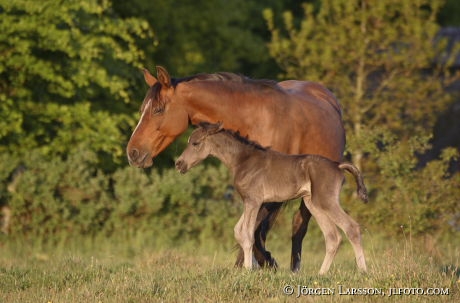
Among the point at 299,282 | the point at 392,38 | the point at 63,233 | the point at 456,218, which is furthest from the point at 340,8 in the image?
the point at 299,282

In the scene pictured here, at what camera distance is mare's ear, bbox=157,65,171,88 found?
10070mm

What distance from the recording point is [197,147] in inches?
384

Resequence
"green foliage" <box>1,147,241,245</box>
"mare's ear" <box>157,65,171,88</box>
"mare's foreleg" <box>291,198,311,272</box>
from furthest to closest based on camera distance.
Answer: "green foliage" <box>1,147,241,245</box>
"mare's foreleg" <box>291,198,311,272</box>
"mare's ear" <box>157,65,171,88</box>

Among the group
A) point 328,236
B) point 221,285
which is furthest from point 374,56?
point 221,285

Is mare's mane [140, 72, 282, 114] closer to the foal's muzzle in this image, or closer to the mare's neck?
the mare's neck

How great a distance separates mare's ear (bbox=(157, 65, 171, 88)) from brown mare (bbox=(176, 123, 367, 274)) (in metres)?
0.75

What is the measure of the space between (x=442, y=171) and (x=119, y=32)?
680cm

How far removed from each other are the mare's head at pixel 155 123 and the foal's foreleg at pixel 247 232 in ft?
4.73

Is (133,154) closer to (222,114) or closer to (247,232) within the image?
(222,114)

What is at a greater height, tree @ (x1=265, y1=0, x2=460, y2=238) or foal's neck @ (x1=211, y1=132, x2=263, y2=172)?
foal's neck @ (x1=211, y1=132, x2=263, y2=172)

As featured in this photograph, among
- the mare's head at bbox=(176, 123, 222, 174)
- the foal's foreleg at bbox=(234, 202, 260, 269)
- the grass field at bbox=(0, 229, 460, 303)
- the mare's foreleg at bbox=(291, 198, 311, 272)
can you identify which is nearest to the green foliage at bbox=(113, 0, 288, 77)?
the mare's foreleg at bbox=(291, 198, 311, 272)

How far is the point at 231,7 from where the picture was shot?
84.9ft

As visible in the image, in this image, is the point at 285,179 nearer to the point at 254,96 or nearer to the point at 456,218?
the point at 254,96

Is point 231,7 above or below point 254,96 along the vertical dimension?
below
